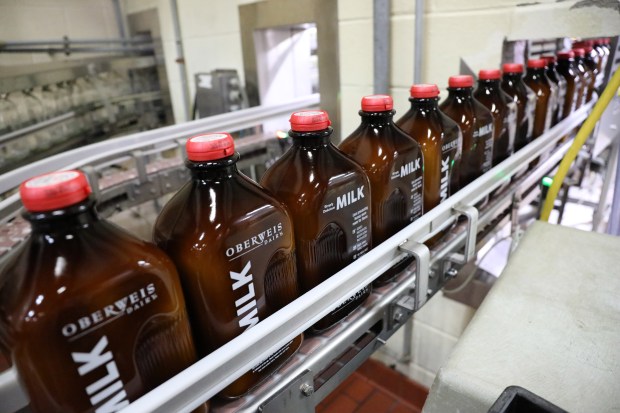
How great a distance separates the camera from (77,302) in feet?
1.12

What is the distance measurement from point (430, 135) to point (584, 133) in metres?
0.49

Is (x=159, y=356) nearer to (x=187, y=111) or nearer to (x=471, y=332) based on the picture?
(x=471, y=332)

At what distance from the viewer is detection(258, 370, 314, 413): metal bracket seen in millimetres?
484

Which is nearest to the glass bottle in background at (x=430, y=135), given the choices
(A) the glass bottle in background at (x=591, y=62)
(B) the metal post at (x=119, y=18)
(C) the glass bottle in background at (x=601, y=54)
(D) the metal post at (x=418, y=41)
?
(D) the metal post at (x=418, y=41)

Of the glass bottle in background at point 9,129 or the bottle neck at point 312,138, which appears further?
the glass bottle in background at point 9,129

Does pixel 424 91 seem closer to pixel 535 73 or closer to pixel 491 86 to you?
pixel 491 86

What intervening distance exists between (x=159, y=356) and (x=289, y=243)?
0.63 ft

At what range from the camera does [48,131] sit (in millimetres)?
2059

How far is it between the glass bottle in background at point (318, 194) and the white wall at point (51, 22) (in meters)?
2.05

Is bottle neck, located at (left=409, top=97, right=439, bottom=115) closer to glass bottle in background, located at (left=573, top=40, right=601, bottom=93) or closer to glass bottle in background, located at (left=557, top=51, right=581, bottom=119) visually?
glass bottle in background, located at (left=557, top=51, right=581, bottom=119)

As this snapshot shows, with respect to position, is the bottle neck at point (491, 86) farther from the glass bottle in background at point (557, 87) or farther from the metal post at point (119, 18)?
the metal post at point (119, 18)

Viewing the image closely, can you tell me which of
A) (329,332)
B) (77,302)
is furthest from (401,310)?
(77,302)

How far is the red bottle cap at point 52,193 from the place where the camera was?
333 millimetres

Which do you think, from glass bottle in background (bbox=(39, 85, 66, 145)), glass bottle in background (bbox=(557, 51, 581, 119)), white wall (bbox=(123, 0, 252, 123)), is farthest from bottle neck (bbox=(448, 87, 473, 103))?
glass bottle in background (bbox=(39, 85, 66, 145))
